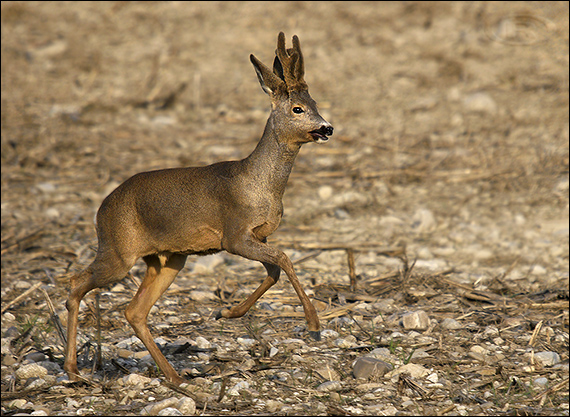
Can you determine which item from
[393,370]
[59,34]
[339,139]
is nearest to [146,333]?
[393,370]

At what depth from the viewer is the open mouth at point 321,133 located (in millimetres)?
4758

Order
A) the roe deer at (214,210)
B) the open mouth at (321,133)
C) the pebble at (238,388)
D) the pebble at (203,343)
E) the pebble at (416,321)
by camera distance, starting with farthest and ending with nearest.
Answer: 1. the pebble at (416,321)
2. the pebble at (203,343)
3. the pebble at (238,388)
4. the roe deer at (214,210)
5. the open mouth at (321,133)

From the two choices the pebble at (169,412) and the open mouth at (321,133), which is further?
the open mouth at (321,133)

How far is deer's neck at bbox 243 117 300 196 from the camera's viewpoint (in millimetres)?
5027

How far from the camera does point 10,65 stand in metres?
14.6

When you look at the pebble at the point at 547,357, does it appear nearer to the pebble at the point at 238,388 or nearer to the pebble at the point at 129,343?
the pebble at the point at 238,388

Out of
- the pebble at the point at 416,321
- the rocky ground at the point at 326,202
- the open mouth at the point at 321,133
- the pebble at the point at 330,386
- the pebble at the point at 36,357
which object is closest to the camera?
the open mouth at the point at 321,133

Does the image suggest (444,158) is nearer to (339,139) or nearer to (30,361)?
(339,139)

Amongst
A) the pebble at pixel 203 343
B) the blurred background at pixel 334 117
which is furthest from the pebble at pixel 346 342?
the blurred background at pixel 334 117

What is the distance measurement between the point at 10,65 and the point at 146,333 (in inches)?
426

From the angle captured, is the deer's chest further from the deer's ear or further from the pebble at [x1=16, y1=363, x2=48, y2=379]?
the pebble at [x1=16, y1=363, x2=48, y2=379]

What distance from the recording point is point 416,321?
6184 millimetres

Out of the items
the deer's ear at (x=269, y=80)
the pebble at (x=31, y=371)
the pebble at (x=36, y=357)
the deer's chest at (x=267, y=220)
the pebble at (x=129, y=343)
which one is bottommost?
the pebble at (x=129, y=343)

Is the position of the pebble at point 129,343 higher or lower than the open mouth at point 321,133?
lower
